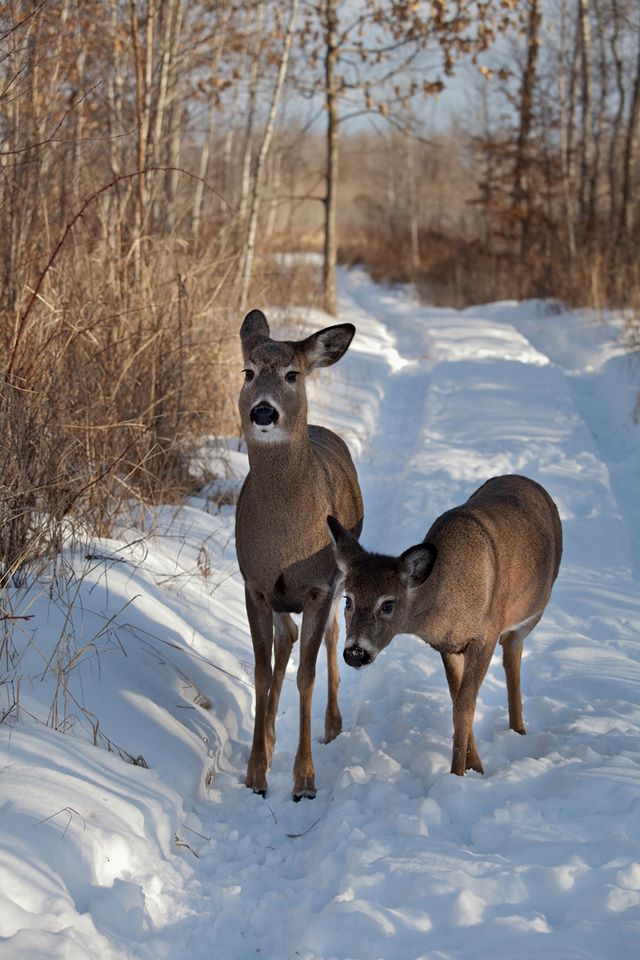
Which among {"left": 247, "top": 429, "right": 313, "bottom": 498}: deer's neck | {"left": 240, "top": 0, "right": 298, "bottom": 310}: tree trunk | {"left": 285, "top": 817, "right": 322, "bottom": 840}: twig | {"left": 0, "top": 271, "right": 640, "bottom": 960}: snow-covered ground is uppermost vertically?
{"left": 240, "top": 0, "right": 298, "bottom": 310}: tree trunk

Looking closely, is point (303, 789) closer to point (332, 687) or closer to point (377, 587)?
point (332, 687)

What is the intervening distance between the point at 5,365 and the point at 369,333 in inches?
659

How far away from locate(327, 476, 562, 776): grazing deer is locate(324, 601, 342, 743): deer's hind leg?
774 millimetres

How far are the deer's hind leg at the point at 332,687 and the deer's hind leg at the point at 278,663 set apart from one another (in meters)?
0.21

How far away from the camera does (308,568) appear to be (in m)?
5.23

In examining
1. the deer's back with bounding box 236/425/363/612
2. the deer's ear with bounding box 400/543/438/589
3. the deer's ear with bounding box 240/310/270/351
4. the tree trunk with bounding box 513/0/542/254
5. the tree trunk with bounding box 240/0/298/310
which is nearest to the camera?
the deer's ear with bounding box 400/543/438/589

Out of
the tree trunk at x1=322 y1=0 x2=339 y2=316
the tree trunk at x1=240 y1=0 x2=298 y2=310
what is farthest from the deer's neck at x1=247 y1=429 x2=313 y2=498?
the tree trunk at x1=322 y1=0 x2=339 y2=316

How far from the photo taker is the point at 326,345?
5.39m

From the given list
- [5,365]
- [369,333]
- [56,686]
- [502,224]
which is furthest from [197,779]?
[502,224]

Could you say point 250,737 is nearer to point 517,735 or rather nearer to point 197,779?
point 197,779

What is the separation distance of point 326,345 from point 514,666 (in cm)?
196

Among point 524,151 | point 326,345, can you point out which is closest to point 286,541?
point 326,345

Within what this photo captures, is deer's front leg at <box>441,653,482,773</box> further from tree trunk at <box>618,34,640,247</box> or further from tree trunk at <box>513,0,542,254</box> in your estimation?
tree trunk at <box>513,0,542,254</box>

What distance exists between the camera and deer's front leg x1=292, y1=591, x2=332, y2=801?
5.14 metres
